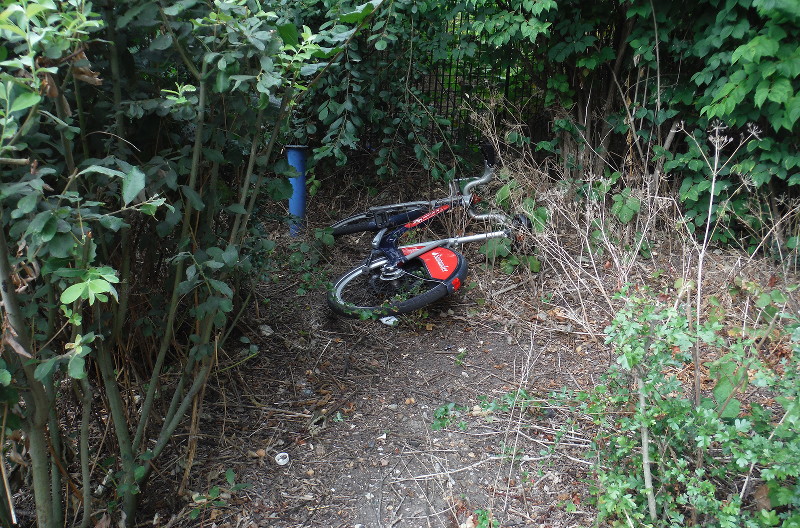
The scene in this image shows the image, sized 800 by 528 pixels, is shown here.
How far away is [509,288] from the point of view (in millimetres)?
4723

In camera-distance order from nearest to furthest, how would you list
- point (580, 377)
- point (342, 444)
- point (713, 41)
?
point (342, 444) → point (580, 377) → point (713, 41)

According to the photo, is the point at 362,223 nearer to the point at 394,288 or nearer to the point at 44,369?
the point at 394,288

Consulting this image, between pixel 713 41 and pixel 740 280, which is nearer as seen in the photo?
pixel 740 280

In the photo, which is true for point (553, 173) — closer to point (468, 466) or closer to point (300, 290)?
point (300, 290)

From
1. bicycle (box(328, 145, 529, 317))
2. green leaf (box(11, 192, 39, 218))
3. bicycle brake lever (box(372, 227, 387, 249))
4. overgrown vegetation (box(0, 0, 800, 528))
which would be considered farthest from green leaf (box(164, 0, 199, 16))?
bicycle brake lever (box(372, 227, 387, 249))

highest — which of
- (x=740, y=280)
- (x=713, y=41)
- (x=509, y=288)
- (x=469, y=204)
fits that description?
(x=713, y=41)

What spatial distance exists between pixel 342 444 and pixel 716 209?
3.23 m

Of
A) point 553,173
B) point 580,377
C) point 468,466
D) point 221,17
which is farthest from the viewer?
point 553,173

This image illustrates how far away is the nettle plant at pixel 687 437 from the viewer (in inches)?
84.8

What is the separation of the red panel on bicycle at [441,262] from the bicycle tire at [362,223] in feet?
1.93

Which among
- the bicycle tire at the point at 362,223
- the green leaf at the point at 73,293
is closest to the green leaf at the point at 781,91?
the bicycle tire at the point at 362,223

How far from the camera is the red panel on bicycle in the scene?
4434 millimetres

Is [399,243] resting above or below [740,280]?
below

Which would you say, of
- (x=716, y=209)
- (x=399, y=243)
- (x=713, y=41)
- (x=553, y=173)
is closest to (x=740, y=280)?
(x=716, y=209)
